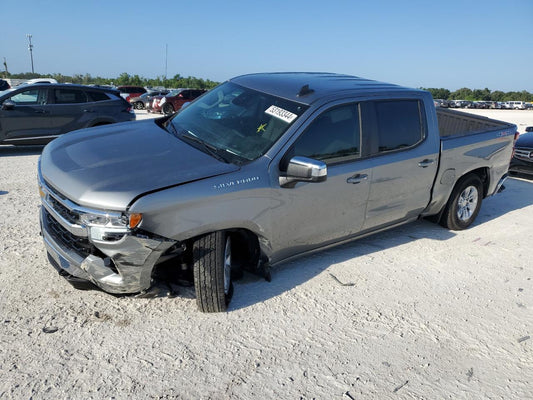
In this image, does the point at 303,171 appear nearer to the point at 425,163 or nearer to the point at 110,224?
the point at 110,224

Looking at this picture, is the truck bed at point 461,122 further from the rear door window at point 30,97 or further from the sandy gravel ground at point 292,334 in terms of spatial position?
the rear door window at point 30,97

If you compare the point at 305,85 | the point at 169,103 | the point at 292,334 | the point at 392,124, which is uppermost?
the point at 305,85

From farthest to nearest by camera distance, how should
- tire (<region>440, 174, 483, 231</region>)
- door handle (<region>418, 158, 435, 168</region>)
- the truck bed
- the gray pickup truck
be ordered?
the truck bed, tire (<region>440, 174, 483, 231</region>), door handle (<region>418, 158, 435, 168</region>), the gray pickup truck

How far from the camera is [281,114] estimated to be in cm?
383

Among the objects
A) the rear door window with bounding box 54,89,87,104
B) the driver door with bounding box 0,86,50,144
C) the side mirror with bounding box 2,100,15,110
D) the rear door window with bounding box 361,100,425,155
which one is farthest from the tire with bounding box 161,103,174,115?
the rear door window with bounding box 361,100,425,155

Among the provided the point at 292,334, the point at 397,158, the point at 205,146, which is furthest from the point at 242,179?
the point at 397,158

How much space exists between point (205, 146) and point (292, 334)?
66.0 inches

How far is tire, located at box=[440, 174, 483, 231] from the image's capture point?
5.33m

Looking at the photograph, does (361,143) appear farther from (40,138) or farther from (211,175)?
(40,138)

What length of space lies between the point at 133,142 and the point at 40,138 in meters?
7.16

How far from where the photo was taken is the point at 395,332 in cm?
338

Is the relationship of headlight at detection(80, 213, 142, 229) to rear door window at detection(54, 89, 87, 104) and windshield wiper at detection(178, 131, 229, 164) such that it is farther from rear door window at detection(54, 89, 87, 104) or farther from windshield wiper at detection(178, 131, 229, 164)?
rear door window at detection(54, 89, 87, 104)

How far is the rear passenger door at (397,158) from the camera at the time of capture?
4.19 m

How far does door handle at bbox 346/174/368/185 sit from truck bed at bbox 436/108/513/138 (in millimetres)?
2597
